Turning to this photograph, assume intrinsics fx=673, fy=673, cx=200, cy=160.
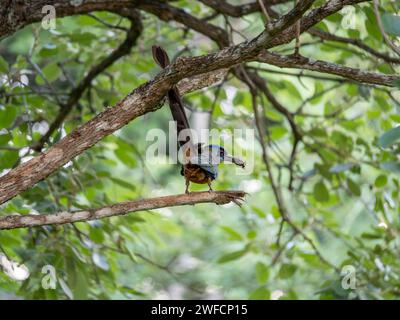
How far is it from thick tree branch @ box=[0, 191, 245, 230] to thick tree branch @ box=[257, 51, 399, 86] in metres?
0.46

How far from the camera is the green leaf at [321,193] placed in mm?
3734

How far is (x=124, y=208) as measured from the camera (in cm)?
214

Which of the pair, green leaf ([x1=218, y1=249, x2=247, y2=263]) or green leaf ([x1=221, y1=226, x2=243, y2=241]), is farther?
green leaf ([x1=221, y1=226, x2=243, y2=241])

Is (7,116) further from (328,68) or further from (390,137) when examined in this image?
(390,137)

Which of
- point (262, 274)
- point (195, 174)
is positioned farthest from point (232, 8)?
point (262, 274)

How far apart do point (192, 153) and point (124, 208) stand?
29 cm

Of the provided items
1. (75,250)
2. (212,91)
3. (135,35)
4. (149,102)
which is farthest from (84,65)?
(149,102)

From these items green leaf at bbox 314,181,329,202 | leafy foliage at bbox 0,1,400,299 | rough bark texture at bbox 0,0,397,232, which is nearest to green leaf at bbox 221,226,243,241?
leafy foliage at bbox 0,1,400,299

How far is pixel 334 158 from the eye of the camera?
12.7ft

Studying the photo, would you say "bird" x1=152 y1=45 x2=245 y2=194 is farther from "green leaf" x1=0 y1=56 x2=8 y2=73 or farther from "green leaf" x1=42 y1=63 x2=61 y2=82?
"green leaf" x1=42 y1=63 x2=61 y2=82

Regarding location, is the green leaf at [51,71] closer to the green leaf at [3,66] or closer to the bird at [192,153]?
the green leaf at [3,66]

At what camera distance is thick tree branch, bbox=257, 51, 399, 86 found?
2.12m

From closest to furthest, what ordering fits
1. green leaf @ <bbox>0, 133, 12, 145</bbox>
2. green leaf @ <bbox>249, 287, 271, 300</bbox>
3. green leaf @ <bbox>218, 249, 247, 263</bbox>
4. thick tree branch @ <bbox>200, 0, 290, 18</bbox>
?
green leaf @ <bbox>0, 133, 12, 145</bbox>
thick tree branch @ <bbox>200, 0, 290, 18</bbox>
green leaf @ <bbox>249, 287, 271, 300</bbox>
green leaf @ <bbox>218, 249, 247, 263</bbox>
